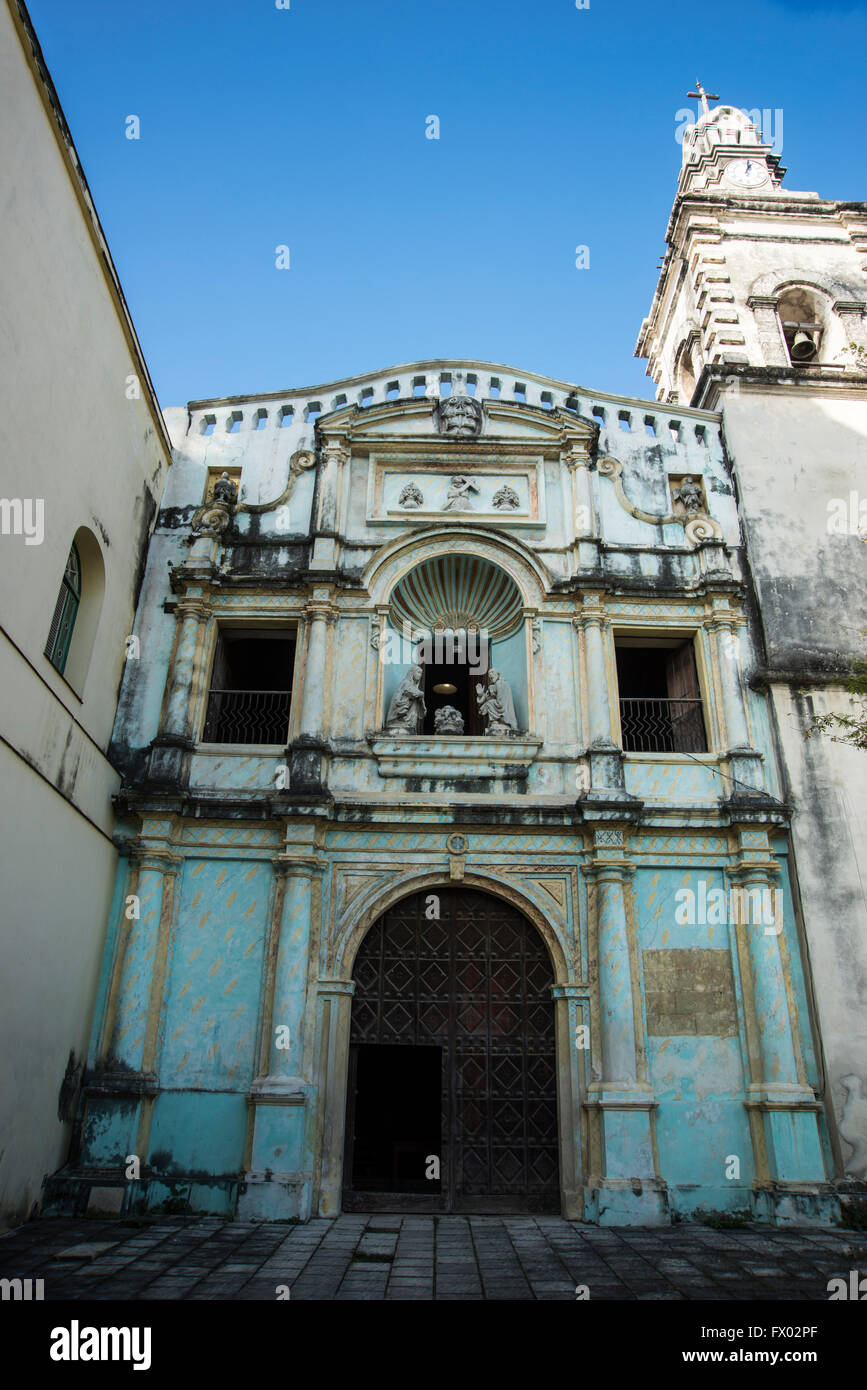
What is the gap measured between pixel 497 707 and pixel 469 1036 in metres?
4.58

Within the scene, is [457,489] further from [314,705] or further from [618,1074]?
[618,1074]

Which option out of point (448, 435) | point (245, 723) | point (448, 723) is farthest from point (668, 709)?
point (245, 723)

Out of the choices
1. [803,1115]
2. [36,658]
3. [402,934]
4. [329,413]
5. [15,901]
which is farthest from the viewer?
[329,413]

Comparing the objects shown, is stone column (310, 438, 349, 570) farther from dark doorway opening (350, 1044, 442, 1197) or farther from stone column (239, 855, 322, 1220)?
dark doorway opening (350, 1044, 442, 1197)

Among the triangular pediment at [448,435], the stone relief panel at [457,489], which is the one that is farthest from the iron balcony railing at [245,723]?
the triangular pediment at [448,435]

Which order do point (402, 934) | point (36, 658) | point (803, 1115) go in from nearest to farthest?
point (36, 658) → point (803, 1115) → point (402, 934)

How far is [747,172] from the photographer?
20.0 metres

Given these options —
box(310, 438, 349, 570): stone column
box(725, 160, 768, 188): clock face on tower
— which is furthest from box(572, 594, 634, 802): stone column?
box(725, 160, 768, 188): clock face on tower

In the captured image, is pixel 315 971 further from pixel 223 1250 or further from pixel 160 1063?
pixel 223 1250

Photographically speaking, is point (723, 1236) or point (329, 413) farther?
point (329, 413)
